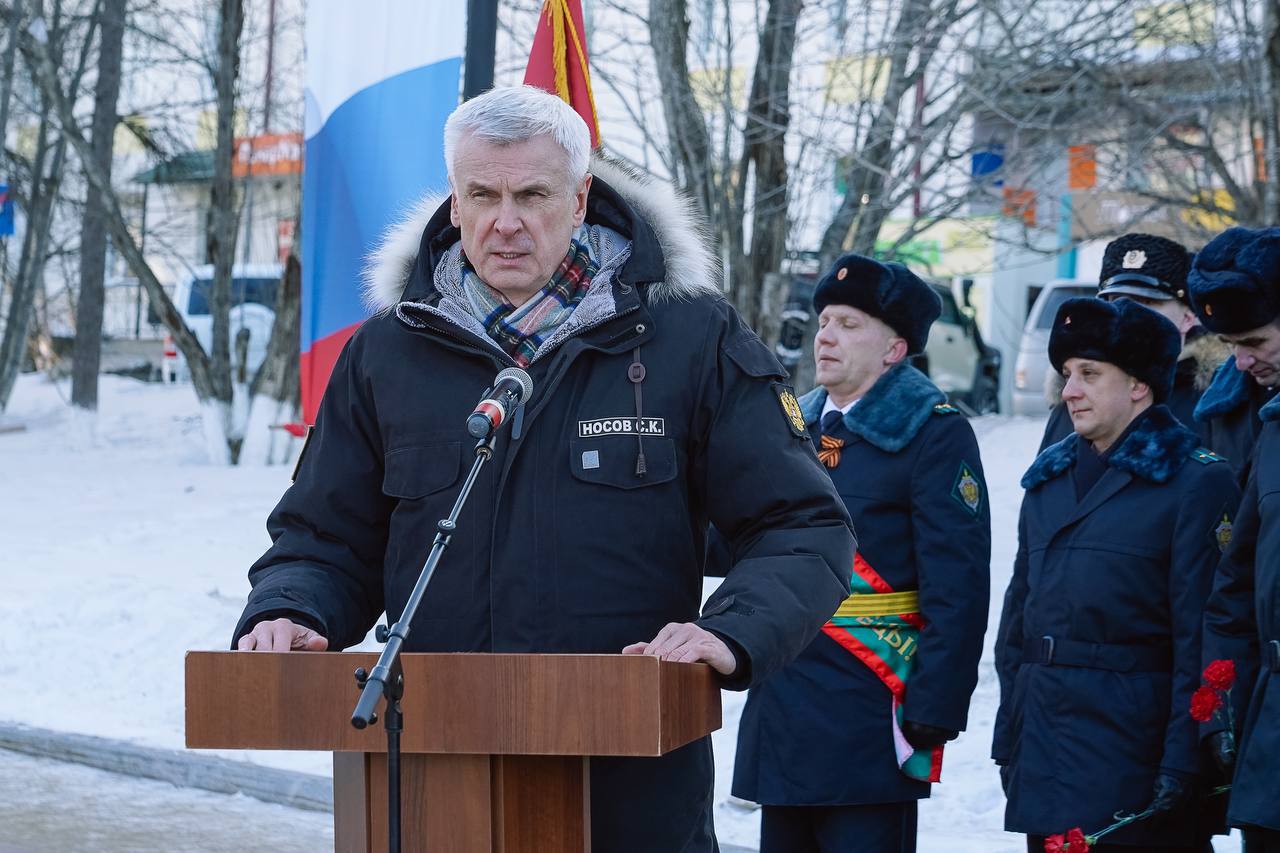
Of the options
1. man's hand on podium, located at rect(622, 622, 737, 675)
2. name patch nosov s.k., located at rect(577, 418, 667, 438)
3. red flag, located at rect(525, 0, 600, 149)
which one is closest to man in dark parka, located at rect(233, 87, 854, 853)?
name patch nosov s.k., located at rect(577, 418, 667, 438)

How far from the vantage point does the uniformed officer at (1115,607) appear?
4328 mm

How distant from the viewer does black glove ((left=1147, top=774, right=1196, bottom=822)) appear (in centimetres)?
422

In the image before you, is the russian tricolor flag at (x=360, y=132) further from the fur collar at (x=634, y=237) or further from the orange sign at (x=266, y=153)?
the orange sign at (x=266, y=153)

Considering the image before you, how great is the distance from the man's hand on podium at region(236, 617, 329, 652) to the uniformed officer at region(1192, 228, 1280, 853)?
2072 millimetres

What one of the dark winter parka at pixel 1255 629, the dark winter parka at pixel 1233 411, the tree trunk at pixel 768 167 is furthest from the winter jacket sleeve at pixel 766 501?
the tree trunk at pixel 768 167

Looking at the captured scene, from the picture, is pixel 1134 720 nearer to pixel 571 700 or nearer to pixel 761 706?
pixel 761 706

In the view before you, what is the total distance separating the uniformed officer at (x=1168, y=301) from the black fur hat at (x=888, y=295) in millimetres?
699

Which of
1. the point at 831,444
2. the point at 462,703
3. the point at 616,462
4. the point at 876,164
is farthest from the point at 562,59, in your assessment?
the point at 876,164

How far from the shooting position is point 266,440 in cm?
1878

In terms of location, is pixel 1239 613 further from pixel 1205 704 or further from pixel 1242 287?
pixel 1242 287

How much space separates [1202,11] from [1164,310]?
6.20 m

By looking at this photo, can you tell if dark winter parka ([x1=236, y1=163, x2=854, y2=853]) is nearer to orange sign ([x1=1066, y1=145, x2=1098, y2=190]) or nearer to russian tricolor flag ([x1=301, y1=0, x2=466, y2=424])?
russian tricolor flag ([x1=301, y1=0, x2=466, y2=424])

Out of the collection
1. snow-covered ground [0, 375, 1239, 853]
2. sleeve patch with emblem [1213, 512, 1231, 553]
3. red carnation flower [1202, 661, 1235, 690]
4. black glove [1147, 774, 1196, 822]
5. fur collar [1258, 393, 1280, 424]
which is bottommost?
snow-covered ground [0, 375, 1239, 853]

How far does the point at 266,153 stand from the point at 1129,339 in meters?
20.8
